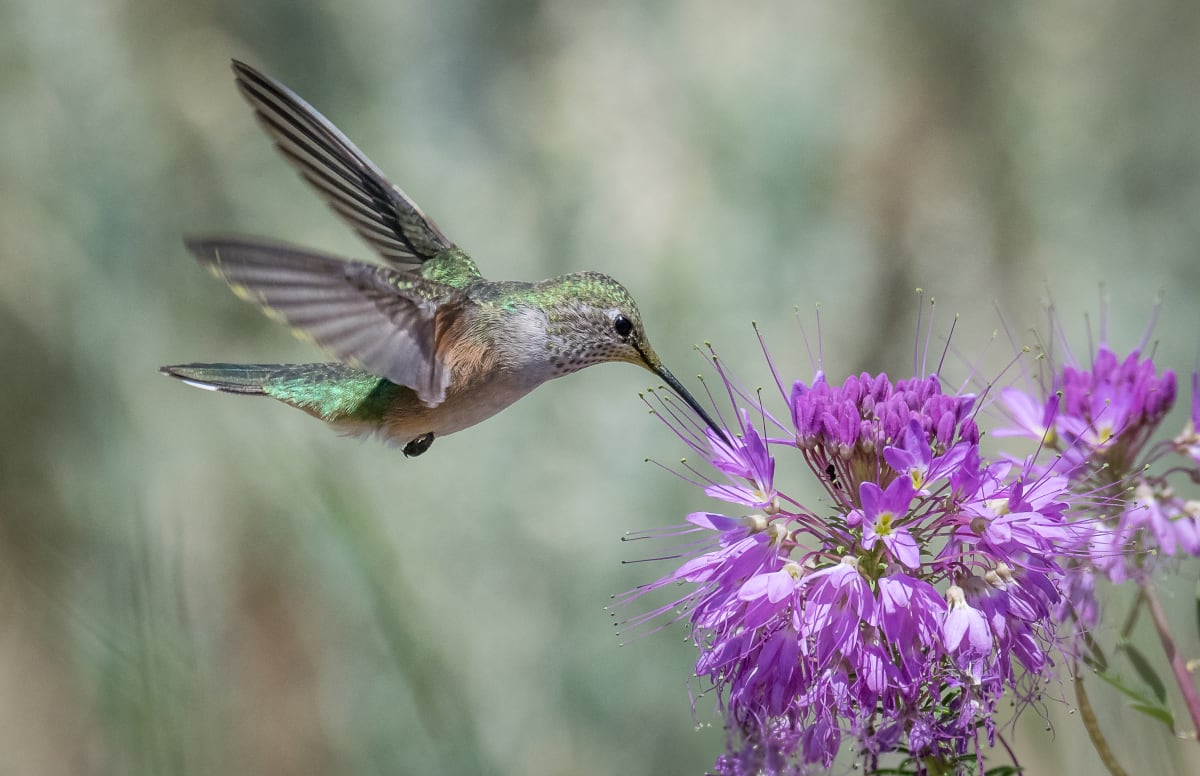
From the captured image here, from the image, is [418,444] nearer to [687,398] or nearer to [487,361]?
[487,361]

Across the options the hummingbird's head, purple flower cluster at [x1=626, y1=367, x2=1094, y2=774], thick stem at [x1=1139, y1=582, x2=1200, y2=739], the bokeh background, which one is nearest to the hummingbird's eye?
the hummingbird's head

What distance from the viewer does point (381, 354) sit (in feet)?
7.70

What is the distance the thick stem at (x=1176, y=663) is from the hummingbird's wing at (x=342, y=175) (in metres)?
1.88

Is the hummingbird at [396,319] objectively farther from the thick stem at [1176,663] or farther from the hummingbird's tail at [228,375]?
the thick stem at [1176,663]

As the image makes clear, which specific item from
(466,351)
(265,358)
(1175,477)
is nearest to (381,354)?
(466,351)

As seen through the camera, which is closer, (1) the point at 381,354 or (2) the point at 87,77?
(1) the point at 381,354

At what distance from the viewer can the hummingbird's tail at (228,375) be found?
9.55 feet

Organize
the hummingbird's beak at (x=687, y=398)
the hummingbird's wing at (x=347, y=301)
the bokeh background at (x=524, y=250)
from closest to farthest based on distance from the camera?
the hummingbird's wing at (x=347, y=301) < the hummingbird's beak at (x=687, y=398) < the bokeh background at (x=524, y=250)

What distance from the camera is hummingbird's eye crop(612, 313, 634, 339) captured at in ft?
9.26

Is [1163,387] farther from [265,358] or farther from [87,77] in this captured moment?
[87,77]

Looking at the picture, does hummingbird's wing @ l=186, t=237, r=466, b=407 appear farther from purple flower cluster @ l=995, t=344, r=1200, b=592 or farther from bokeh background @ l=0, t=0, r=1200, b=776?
bokeh background @ l=0, t=0, r=1200, b=776

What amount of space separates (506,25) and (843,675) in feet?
16.9

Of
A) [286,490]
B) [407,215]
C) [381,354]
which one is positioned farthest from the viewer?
[286,490]

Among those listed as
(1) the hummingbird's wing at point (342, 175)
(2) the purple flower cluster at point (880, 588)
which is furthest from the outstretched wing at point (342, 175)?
(2) the purple flower cluster at point (880, 588)
